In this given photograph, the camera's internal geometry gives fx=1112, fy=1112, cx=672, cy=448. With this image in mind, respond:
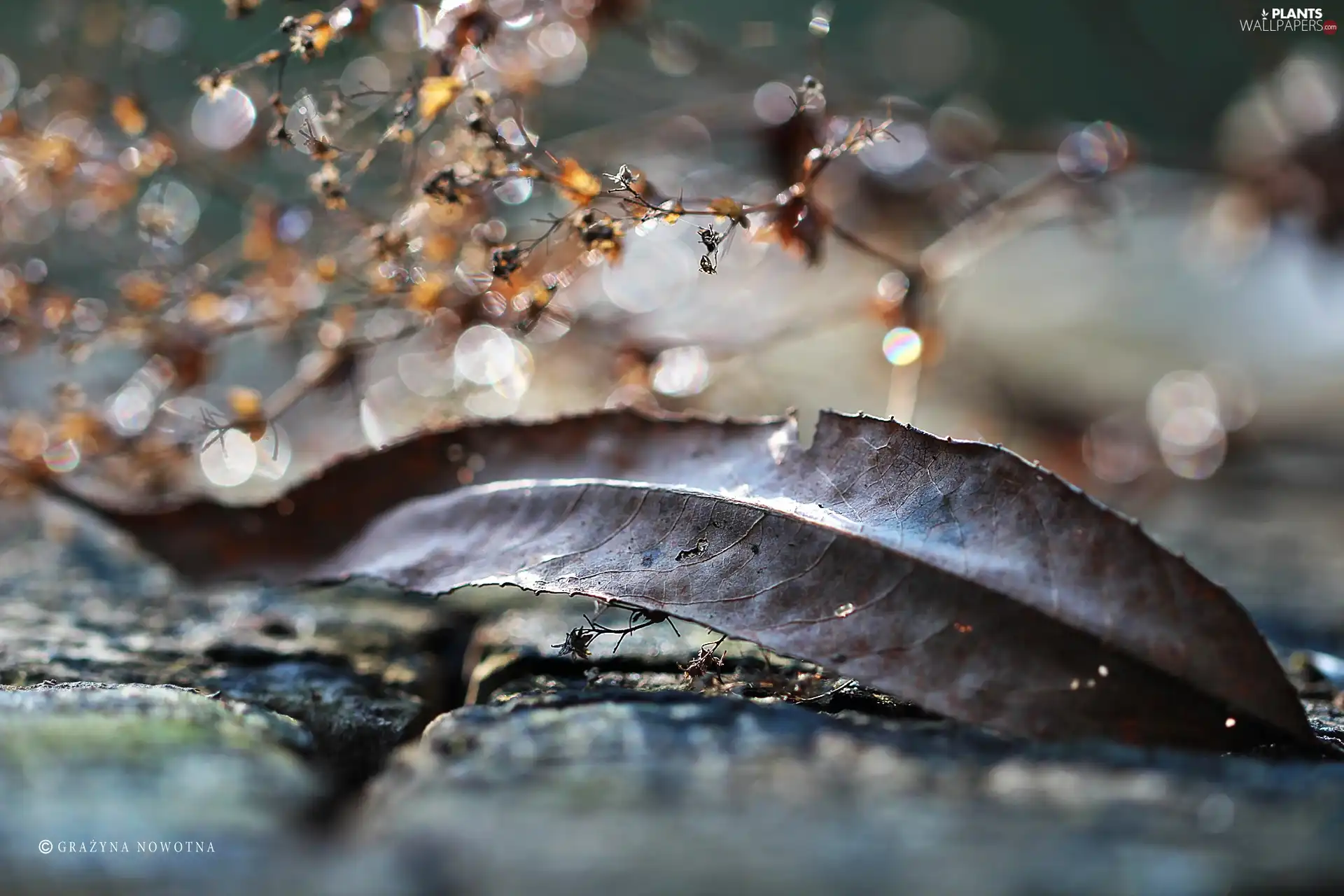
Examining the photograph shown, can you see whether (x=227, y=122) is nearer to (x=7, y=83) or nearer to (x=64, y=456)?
(x=7, y=83)

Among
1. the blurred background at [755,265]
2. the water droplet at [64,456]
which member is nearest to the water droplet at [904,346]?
the blurred background at [755,265]

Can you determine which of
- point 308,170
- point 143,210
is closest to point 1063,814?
point 143,210

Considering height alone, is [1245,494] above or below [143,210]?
below

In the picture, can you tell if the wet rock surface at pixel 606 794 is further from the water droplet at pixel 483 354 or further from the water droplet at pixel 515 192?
the water droplet at pixel 483 354

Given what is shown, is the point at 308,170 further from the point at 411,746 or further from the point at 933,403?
the point at 411,746

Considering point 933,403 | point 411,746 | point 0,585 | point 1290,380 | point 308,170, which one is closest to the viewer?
point 411,746

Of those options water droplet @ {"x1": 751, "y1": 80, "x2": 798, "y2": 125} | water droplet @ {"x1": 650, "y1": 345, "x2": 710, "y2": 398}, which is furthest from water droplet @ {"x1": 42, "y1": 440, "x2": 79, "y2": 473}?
water droplet @ {"x1": 751, "y1": 80, "x2": 798, "y2": 125}

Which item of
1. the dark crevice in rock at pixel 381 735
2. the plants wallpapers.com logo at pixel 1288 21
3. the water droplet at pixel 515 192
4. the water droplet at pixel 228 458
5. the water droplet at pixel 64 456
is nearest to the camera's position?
the dark crevice in rock at pixel 381 735
